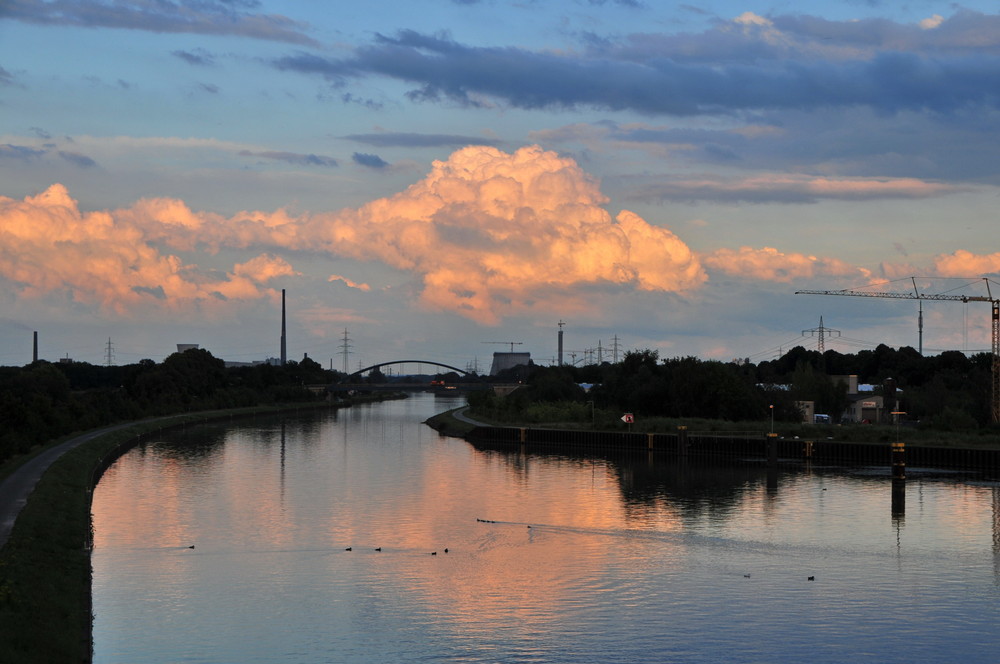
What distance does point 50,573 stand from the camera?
2819 cm

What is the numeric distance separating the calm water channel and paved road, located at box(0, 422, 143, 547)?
299cm

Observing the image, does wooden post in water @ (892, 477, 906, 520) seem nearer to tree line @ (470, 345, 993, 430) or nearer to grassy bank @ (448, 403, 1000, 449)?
grassy bank @ (448, 403, 1000, 449)

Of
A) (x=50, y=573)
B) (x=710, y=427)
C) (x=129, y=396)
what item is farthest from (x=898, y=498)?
(x=129, y=396)

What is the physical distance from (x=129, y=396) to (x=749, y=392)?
83767 mm

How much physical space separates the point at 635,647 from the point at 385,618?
21.9 feet

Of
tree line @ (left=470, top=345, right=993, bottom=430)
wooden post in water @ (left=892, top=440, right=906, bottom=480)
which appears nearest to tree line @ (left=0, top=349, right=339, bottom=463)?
tree line @ (left=470, top=345, right=993, bottom=430)

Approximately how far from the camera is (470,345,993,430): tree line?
95.7 metres

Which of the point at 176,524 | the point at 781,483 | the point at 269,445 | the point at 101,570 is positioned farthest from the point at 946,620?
the point at 269,445

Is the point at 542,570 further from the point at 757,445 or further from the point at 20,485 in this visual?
the point at 757,445

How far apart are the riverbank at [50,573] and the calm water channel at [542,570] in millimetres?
905

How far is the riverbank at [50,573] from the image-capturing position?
2177 cm

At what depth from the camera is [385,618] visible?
28125 millimetres

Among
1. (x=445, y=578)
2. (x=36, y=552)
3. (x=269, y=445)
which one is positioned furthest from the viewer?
(x=269, y=445)

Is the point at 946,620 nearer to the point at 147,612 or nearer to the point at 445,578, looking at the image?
the point at 445,578
